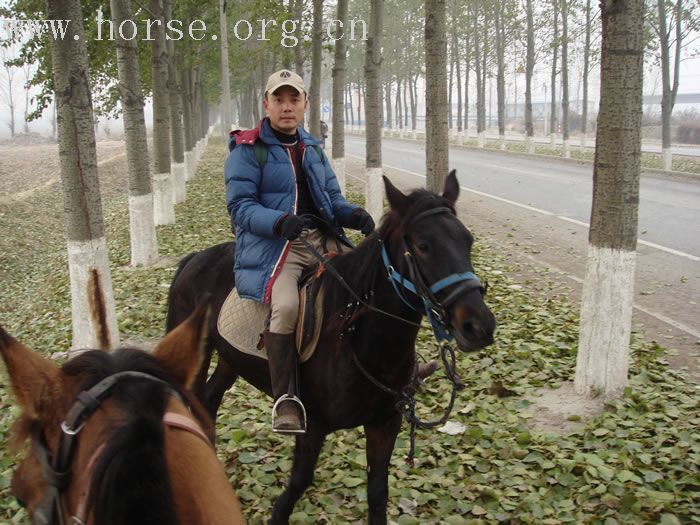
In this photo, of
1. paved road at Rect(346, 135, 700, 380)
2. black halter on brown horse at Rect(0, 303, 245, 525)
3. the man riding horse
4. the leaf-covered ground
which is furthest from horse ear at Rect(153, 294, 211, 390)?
paved road at Rect(346, 135, 700, 380)

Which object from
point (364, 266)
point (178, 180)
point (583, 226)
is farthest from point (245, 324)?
point (178, 180)

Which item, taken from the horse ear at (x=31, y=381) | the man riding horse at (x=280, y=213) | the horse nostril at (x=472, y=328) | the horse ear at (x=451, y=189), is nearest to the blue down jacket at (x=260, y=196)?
the man riding horse at (x=280, y=213)

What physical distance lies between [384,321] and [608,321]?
2.85m

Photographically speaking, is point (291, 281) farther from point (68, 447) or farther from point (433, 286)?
point (68, 447)

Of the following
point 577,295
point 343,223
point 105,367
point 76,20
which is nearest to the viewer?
point 105,367

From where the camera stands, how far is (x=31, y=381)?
5.75 ft

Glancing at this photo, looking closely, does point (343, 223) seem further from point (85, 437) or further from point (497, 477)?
point (85, 437)

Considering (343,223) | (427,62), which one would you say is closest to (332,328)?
(343,223)

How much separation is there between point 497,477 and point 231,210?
2.86m

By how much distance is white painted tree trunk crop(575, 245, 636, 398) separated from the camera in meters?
5.39

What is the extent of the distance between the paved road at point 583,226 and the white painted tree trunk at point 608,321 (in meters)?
1.79

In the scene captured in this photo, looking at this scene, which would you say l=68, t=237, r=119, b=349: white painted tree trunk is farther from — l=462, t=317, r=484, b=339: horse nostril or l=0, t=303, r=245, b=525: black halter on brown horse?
l=0, t=303, r=245, b=525: black halter on brown horse

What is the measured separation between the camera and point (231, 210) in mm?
4066

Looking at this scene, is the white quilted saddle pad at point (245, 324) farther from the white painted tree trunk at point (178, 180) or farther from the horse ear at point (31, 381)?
the white painted tree trunk at point (178, 180)
